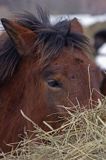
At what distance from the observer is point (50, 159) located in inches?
157

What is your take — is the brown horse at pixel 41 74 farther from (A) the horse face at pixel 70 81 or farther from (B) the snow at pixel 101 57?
(B) the snow at pixel 101 57

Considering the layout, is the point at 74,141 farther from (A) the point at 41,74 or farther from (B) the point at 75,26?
(B) the point at 75,26

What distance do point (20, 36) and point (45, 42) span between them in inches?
7.7

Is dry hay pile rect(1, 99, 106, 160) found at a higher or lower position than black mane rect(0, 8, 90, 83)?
lower

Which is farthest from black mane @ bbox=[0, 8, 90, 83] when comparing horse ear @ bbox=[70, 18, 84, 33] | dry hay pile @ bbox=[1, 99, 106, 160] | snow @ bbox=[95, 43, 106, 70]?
snow @ bbox=[95, 43, 106, 70]

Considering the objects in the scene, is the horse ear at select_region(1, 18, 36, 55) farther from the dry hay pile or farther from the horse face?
the dry hay pile

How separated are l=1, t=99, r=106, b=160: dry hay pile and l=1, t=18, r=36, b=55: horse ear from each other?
0.69m

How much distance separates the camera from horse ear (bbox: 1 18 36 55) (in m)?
4.74

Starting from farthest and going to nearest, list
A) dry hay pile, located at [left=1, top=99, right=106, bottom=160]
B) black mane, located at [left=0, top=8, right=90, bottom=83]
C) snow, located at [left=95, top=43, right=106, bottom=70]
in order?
snow, located at [left=95, top=43, right=106, bottom=70]
black mane, located at [left=0, top=8, right=90, bottom=83]
dry hay pile, located at [left=1, top=99, right=106, bottom=160]

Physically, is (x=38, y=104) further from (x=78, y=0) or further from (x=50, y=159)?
(x=78, y=0)

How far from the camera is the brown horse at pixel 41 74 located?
4.58 metres

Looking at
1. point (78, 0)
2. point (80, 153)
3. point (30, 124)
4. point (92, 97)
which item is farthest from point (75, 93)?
point (78, 0)

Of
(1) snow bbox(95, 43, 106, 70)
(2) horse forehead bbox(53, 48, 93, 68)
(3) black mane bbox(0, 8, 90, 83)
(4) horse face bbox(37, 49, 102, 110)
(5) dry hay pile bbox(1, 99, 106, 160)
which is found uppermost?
(3) black mane bbox(0, 8, 90, 83)

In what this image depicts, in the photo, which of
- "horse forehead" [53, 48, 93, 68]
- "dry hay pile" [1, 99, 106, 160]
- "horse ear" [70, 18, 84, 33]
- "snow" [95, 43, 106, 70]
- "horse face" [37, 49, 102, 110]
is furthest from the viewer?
"snow" [95, 43, 106, 70]
